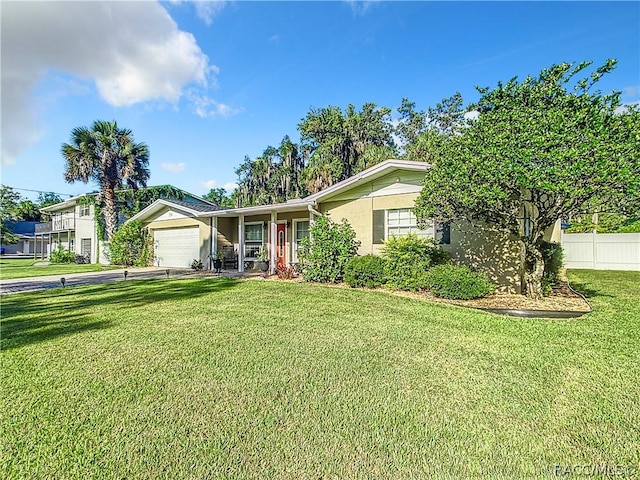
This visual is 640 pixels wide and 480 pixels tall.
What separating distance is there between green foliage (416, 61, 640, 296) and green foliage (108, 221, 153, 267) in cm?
1868

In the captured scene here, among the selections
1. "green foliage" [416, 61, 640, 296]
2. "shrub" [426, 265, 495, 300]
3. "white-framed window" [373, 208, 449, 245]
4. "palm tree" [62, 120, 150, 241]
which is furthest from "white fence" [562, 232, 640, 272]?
"palm tree" [62, 120, 150, 241]

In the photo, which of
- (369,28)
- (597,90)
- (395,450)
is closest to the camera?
(395,450)

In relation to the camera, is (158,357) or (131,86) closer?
(158,357)

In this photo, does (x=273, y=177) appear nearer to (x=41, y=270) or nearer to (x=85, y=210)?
(x=85, y=210)

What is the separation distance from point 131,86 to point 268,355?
43.9 ft

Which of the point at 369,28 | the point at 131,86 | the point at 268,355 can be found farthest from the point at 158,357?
the point at 369,28

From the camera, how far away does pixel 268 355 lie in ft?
14.6

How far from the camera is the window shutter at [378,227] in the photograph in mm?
11578

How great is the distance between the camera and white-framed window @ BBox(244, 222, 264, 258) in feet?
55.0

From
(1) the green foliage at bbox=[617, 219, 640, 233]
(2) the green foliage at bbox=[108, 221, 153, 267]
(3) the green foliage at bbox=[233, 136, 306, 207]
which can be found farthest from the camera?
(3) the green foliage at bbox=[233, 136, 306, 207]

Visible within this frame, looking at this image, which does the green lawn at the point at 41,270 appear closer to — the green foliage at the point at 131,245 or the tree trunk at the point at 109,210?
the green foliage at the point at 131,245

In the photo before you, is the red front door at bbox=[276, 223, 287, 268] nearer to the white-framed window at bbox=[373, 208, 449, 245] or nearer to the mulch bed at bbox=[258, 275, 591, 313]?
the white-framed window at bbox=[373, 208, 449, 245]

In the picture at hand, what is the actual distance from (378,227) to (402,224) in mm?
866

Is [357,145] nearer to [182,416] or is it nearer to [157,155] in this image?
[157,155]
